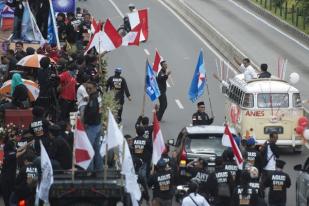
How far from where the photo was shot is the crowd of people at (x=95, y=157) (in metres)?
21.0

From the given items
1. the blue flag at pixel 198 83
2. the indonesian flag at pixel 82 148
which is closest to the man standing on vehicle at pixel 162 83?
the blue flag at pixel 198 83

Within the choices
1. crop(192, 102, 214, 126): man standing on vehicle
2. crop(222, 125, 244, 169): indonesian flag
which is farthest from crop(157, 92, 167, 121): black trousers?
crop(222, 125, 244, 169): indonesian flag

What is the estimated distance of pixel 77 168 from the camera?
2091cm

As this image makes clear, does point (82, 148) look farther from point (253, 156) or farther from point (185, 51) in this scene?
point (185, 51)

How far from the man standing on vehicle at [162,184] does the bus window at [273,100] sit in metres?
9.46

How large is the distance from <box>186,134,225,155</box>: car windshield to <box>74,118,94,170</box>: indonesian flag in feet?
19.7

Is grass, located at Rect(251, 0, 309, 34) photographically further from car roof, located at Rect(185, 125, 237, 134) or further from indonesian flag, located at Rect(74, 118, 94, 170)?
indonesian flag, located at Rect(74, 118, 94, 170)

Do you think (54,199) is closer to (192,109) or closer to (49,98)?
(49,98)

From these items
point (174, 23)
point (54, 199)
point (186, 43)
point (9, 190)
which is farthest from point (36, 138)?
point (174, 23)

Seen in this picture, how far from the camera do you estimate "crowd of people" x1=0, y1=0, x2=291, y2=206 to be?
2103 centimetres

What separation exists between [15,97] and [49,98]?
6.17ft

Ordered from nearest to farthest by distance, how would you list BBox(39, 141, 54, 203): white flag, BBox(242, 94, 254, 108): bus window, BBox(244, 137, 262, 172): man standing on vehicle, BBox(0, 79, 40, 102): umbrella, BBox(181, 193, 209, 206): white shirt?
BBox(39, 141, 54, 203): white flag
BBox(181, 193, 209, 206): white shirt
BBox(244, 137, 262, 172): man standing on vehicle
BBox(0, 79, 40, 102): umbrella
BBox(242, 94, 254, 108): bus window

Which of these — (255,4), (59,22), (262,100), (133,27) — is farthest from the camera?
(255,4)

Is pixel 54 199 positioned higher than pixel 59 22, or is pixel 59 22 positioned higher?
pixel 59 22
